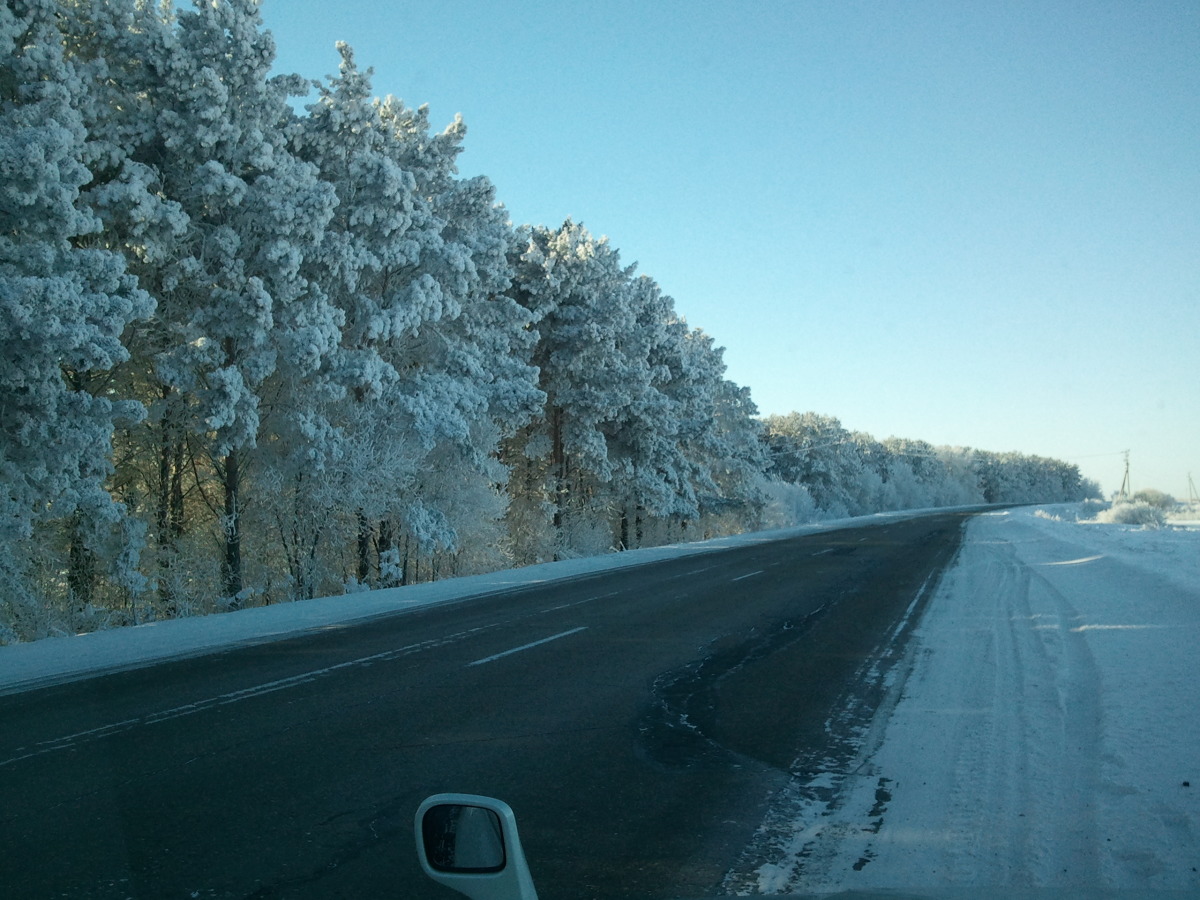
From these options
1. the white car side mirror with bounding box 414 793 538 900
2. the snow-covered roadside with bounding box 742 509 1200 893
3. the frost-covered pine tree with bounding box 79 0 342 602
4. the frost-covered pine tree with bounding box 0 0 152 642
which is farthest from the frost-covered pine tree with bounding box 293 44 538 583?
the white car side mirror with bounding box 414 793 538 900

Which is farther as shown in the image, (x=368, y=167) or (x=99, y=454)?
(x=368, y=167)

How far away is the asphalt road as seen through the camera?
14.3ft

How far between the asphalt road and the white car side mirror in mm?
1862

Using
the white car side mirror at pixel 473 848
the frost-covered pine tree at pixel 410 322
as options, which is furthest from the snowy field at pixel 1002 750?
the frost-covered pine tree at pixel 410 322

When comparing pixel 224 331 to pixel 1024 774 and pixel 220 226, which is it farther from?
pixel 1024 774

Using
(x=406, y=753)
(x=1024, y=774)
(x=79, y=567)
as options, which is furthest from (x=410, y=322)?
Result: (x=1024, y=774)

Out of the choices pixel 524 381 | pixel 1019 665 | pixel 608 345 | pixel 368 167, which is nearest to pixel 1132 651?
pixel 1019 665

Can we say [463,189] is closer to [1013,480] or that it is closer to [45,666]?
[45,666]

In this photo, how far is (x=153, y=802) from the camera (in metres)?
5.23

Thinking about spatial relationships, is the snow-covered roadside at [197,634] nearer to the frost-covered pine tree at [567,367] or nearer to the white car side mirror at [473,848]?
the white car side mirror at [473,848]

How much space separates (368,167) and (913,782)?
764 inches

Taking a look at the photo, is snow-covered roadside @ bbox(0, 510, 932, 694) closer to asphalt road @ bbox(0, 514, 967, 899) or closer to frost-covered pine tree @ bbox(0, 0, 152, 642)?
asphalt road @ bbox(0, 514, 967, 899)

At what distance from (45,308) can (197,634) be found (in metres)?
5.50

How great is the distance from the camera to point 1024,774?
18.6 feet
